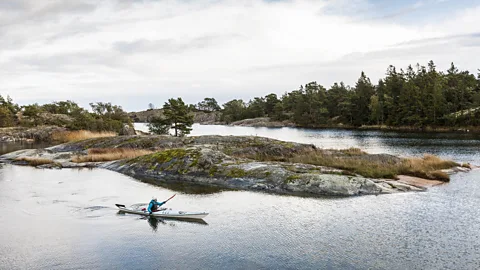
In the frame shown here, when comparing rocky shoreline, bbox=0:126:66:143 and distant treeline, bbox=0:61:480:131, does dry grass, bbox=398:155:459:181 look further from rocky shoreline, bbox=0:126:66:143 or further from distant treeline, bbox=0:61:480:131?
rocky shoreline, bbox=0:126:66:143

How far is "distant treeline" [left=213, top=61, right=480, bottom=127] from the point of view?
113m

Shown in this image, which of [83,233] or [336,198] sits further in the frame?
[336,198]

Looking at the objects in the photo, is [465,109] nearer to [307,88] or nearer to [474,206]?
[307,88]

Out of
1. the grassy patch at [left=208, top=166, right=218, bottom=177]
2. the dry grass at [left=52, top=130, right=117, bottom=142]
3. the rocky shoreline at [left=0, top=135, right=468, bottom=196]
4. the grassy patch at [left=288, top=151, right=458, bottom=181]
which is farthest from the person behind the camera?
the dry grass at [left=52, top=130, right=117, bottom=142]

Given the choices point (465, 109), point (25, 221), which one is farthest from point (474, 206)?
point (465, 109)

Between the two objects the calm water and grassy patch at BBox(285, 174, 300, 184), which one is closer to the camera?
the calm water

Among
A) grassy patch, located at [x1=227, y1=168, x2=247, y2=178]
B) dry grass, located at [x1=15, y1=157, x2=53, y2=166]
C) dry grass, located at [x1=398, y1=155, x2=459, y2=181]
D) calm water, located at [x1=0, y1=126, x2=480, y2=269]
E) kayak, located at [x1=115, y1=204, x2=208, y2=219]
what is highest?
dry grass, located at [x1=15, y1=157, x2=53, y2=166]

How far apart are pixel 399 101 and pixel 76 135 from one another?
320 ft

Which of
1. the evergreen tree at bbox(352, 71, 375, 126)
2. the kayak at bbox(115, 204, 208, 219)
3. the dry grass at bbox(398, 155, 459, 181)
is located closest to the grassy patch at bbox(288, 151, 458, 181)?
the dry grass at bbox(398, 155, 459, 181)

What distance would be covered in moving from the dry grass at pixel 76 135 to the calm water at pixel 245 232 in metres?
47.6

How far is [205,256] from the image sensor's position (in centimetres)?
1916

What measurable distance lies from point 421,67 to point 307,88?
171 feet

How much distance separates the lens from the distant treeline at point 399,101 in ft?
372

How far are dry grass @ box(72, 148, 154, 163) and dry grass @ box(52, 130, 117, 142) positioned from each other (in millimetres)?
24858
